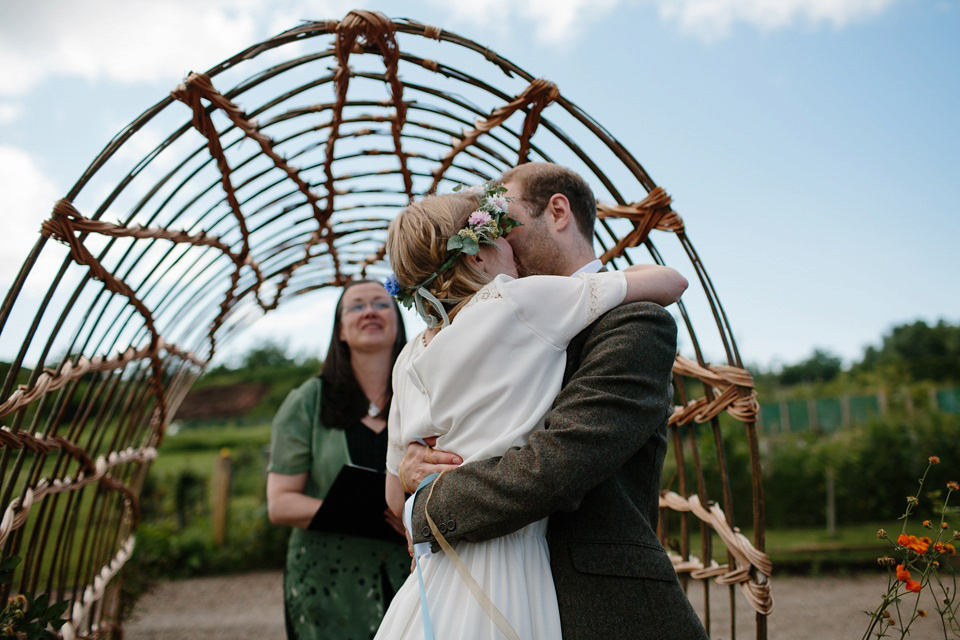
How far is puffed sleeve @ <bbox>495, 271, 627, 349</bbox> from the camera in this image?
135 centimetres

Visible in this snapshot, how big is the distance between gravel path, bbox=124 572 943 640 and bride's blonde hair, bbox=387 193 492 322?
15.3 feet

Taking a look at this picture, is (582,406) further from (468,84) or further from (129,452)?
(129,452)

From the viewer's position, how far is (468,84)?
2221mm

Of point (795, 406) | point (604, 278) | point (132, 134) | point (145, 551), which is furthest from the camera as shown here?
point (795, 406)

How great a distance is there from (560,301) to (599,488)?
1.28 ft

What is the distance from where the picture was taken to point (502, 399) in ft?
4.39

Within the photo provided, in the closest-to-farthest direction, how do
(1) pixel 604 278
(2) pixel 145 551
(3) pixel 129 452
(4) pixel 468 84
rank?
(1) pixel 604 278
(4) pixel 468 84
(3) pixel 129 452
(2) pixel 145 551

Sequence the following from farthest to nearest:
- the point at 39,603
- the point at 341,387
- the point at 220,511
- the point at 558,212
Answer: the point at 220,511
the point at 341,387
the point at 39,603
the point at 558,212

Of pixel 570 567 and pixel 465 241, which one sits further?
pixel 465 241

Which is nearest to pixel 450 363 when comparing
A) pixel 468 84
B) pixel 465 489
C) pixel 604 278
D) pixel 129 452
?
pixel 465 489

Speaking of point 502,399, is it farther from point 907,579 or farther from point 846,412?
point 846,412

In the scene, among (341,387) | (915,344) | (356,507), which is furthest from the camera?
(915,344)

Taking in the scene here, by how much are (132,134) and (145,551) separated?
6703 millimetres

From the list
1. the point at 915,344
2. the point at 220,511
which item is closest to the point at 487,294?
the point at 220,511
